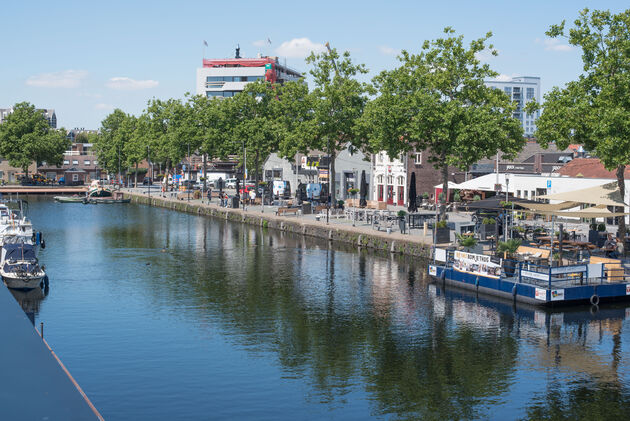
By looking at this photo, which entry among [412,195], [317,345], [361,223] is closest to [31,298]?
[317,345]

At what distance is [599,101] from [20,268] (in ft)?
122

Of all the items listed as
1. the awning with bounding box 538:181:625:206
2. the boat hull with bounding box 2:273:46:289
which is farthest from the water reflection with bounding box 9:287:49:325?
the awning with bounding box 538:181:625:206

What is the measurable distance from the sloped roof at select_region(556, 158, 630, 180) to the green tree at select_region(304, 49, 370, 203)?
72.6 feet

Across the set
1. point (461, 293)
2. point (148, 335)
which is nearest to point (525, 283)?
point (461, 293)

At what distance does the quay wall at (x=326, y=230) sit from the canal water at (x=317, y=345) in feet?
11.8

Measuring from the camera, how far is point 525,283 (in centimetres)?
3794

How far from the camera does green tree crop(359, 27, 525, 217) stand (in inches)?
2169

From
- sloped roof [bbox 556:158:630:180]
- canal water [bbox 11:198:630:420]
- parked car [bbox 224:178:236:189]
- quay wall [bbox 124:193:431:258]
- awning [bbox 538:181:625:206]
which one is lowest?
canal water [bbox 11:198:630:420]

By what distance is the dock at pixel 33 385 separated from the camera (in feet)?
50.1

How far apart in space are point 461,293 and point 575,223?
100.0 feet

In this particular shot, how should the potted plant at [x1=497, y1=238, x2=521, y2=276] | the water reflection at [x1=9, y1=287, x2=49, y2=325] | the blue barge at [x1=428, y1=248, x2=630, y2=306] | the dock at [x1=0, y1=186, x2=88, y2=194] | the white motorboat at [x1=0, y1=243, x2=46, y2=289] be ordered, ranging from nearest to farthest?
the blue barge at [x1=428, y1=248, x2=630, y2=306] → the water reflection at [x1=9, y1=287, x2=49, y2=325] → the potted plant at [x1=497, y1=238, x2=521, y2=276] → the white motorboat at [x1=0, y1=243, x2=46, y2=289] → the dock at [x1=0, y1=186, x2=88, y2=194]

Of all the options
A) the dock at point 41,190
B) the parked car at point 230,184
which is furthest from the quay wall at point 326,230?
the dock at point 41,190

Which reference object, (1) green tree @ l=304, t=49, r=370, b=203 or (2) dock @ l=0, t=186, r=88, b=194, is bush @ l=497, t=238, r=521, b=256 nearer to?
(1) green tree @ l=304, t=49, r=370, b=203

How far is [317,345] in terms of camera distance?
99.1ft
